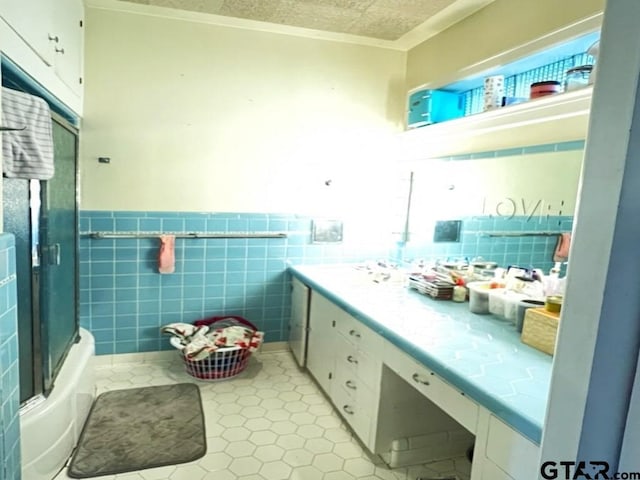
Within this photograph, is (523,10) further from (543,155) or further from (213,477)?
(213,477)

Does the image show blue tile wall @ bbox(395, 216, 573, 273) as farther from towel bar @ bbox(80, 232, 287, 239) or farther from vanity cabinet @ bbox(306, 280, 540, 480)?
towel bar @ bbox(80, 232, 287, 239)

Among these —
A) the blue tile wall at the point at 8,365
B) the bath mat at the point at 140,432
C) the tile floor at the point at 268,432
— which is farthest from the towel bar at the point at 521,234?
the blue tile wall at the point at 8,365

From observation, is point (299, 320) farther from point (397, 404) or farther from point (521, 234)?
point (521, 234)

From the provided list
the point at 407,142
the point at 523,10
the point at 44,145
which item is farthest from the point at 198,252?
the point at 523,10

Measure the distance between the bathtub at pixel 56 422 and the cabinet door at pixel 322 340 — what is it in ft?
4.15

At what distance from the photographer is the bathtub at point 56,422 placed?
1577 millimetres

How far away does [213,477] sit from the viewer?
178 centimetres

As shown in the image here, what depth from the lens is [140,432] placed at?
6.75 feet

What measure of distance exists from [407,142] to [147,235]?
1899 millimetres

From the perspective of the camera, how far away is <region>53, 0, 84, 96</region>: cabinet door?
182cm

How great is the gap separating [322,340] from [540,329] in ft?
4.17

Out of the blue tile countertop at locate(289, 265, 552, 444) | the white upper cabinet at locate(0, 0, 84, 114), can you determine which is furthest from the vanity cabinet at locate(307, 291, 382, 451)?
the white upper cabinet at locate(0, 0, 84, 114)

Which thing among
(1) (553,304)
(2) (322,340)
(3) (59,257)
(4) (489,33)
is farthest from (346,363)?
(4) (489,33)

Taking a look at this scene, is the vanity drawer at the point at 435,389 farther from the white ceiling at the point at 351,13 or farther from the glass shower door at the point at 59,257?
the white ceiling at the point at 351,13
